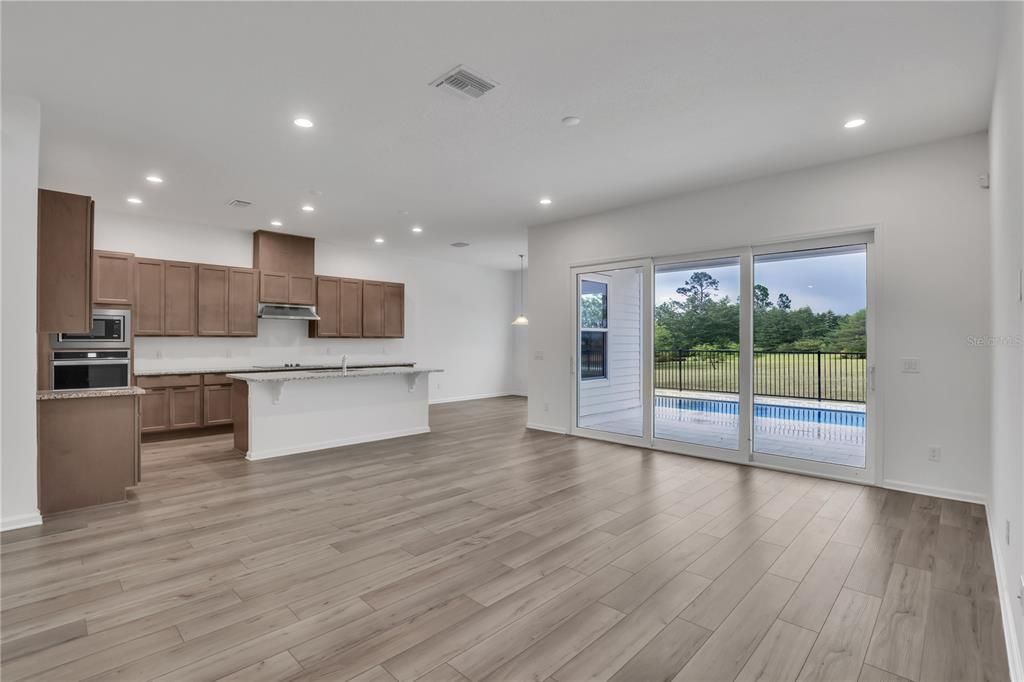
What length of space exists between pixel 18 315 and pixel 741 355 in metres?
5.91

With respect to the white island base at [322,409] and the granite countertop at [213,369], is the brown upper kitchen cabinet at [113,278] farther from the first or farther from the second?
the white island base at [322,409]

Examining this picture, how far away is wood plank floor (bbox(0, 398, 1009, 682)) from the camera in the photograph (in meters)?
1.93

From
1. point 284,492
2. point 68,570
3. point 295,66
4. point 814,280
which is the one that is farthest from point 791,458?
point 68,570

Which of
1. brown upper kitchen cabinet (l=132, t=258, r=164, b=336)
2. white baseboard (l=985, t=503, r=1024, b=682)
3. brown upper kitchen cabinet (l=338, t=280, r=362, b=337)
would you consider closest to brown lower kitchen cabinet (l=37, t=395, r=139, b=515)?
brown upper kitchen cabinet (l=132, t=258, r=164, b=336)

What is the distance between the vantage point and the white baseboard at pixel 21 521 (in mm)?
3238

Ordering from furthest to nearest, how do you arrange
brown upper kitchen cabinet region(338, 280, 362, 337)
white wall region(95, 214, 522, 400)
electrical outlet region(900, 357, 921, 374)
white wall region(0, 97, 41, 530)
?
brown upper kitchen cabinet region(338, 280, 362, 337)
white wall region(95, 214, 522, 400)
electrical outlet region(900, 357, 921, 374)
white wall region(0, 97, 41, 530)

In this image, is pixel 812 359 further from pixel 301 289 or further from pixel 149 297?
pixel 149 297

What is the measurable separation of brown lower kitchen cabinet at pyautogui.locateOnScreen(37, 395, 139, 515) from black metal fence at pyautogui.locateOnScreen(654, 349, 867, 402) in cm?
505

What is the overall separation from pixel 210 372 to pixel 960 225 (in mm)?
8127

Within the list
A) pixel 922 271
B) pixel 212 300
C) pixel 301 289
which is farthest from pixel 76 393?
pixel 922 271

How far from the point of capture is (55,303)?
3676 millimetres

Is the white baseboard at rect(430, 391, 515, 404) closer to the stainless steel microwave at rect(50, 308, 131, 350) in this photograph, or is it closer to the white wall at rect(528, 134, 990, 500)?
the stainless steel microwave at rect(50, 308, 131, 350)

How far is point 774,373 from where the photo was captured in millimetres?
4863

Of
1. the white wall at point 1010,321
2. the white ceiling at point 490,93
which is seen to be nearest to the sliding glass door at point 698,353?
the white ceiling at point 490,93
